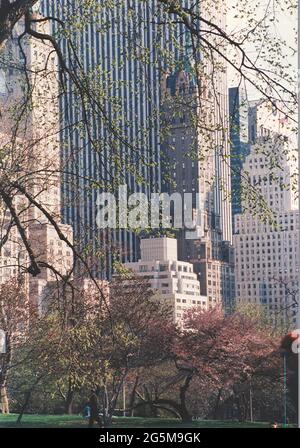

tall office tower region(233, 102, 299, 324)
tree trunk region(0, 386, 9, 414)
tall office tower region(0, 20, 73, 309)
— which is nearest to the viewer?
tall office tower region(233, 102, 299, 324)

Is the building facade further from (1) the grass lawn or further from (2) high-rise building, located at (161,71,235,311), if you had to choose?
(1) the grass lawn

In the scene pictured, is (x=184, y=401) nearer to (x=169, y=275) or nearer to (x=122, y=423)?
(x=122, y=423)

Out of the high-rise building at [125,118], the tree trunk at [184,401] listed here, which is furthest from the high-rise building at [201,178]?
the tree trunk at [184,401]

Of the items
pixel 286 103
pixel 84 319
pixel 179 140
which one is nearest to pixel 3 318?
pixel 84 319

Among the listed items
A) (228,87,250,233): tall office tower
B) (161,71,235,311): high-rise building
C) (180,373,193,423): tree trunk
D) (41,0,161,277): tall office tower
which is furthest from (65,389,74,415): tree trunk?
(228,87,250,233): tall office tower

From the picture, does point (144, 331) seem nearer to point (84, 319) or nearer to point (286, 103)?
point (84, 319)

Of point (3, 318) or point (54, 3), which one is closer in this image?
point (54, 3)

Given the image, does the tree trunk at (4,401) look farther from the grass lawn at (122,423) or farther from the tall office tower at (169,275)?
the tall office tower at (169,275)
